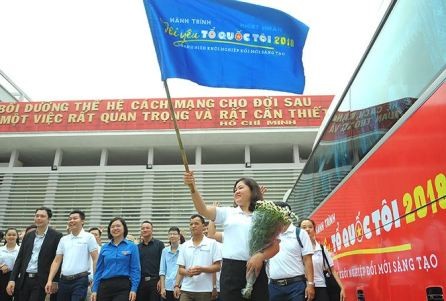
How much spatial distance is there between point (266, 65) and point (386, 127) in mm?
1324

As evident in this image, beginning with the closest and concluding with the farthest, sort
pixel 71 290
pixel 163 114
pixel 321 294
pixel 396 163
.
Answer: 1. pixel 396 163
2. pixel 321 294
3. pixel 71 290
4. pixel 163 114

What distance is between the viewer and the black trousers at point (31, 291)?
5465 mm

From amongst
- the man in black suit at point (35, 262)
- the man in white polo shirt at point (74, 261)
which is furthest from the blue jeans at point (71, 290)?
the man in black suit at point (35, 262)

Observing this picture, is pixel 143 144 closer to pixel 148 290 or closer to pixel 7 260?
pixel 7 260

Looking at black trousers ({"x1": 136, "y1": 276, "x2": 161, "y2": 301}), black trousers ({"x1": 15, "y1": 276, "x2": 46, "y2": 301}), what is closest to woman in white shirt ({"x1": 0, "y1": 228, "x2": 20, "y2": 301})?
black trousers ({"x1": 15, "y1": 276, "x2": 46, "y2": 301})

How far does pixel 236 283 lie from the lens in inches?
114

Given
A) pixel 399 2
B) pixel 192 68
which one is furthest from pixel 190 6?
pixel 399 2

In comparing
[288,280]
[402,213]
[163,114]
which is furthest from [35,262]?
[163,114]

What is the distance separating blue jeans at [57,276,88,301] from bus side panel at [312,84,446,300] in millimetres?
3225

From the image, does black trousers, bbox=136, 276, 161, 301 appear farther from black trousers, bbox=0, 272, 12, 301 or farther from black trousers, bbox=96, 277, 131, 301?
black trousers, bbox=0, 272, 12, 301

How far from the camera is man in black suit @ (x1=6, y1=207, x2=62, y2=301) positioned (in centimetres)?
550

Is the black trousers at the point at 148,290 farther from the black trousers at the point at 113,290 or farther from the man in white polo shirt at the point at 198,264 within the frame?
the black trousers at the point at 113,290

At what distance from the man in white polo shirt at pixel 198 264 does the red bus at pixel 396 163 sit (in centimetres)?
149

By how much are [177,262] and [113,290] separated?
809 mm
